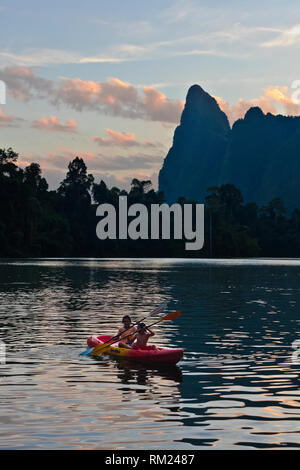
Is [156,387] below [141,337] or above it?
below

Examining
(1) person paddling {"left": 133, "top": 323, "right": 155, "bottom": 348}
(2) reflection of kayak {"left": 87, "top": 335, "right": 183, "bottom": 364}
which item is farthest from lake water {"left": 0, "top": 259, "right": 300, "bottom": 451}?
(1) person paddling {"left": 133, "top": 323, "right": 155, "bottom": 348}

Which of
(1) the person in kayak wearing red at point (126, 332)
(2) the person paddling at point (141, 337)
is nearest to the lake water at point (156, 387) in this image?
(2) the person paddling at point (141, 337)

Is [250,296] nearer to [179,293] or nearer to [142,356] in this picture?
[179,293]

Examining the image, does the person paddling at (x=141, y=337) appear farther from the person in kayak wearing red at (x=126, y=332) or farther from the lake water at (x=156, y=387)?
the person in kayak wearing red at (x=126, y=332)

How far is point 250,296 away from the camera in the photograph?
191 ft

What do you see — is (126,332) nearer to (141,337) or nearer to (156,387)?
(141,337)

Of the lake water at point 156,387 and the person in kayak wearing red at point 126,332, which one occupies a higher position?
the person in kayak wearing red at point 126,332

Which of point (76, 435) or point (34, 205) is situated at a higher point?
point (34, 205)

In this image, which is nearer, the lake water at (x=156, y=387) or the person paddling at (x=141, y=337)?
the lake water at (x=156, y=387)

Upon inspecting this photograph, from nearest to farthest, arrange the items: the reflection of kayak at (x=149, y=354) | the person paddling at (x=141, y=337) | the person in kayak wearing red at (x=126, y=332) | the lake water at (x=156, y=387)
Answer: the lake water at (x=156, y=387), the reflection of kayak at (x=149, y=354), the person paddling at (x=141, y=337), the person in kayak wearing red at (x=126, y=332)

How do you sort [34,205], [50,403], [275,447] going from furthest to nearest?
[34,205] → [50,403] → [275,447]

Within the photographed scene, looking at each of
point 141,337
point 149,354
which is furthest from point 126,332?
point 149,354

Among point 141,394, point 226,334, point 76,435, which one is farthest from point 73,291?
point 76,435

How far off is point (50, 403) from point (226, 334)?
53.2 ft
